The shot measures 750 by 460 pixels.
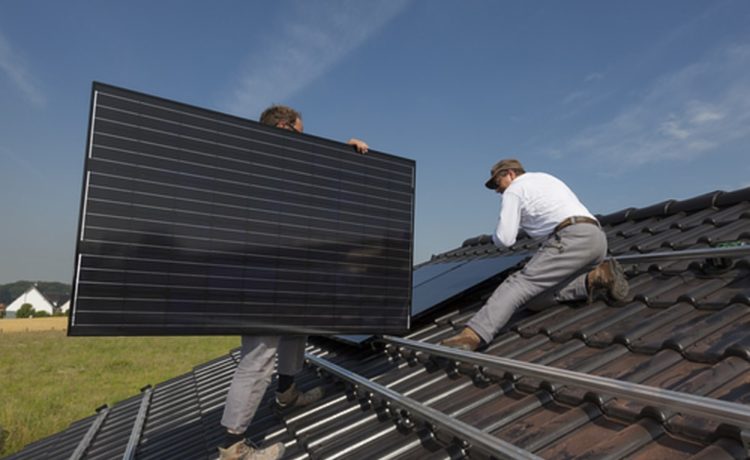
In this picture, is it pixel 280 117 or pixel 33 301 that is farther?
pixel 33 301

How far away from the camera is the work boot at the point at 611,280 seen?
3.96 m

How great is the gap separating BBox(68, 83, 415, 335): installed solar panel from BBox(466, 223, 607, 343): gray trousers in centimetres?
83

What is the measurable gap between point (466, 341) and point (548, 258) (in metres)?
1.04

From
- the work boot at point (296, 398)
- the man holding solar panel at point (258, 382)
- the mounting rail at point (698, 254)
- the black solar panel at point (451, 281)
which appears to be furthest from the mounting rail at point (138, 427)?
the mounting rail at point (698, 254)

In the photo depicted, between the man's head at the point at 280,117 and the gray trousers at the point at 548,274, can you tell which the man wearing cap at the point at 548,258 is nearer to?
the gray trousers at the point at 548,274

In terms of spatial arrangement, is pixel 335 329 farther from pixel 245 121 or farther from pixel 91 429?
pixel 91 429

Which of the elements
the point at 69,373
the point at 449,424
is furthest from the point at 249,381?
the point at 69,373

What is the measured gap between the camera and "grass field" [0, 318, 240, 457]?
2417 centimetres

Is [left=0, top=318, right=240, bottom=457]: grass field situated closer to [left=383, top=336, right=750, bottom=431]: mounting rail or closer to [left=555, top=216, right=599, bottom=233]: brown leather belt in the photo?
[left=555, top=216, right=599, bottom=233]: brown leather belt

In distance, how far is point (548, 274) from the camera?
13.8ft

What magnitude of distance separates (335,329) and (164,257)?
1.47 meters

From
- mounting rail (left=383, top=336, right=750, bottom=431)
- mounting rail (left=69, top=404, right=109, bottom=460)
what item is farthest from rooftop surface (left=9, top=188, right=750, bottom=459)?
mounting rail (left=69, top=404, right=109, bottom=460)

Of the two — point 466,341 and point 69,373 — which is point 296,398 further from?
point 69,373

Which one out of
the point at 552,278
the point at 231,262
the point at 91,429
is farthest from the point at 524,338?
the point at 91,429
